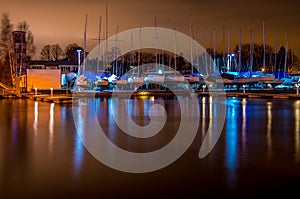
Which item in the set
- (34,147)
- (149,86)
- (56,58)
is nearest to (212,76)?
(149,86)

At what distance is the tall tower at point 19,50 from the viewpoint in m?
62.0

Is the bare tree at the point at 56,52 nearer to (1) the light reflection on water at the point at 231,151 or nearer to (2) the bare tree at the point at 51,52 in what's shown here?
(2) the bare tree at the point at 51,52

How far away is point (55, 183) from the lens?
21.1ft

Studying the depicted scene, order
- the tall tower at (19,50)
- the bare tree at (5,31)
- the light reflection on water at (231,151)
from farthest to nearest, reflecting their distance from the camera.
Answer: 1. the tall tower at (19,50)
2. the bare tree at (5,31)
3. the light reflection on water at (231,151)

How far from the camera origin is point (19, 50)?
68625mm

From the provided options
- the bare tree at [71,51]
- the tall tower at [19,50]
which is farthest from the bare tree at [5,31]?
the bare tree at [71,51]

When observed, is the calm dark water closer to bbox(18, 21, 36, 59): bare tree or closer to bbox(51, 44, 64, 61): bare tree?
bbox(18, 21, 36, 59): bare tree

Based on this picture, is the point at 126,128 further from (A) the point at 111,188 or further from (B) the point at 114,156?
(A) the point at 111,188

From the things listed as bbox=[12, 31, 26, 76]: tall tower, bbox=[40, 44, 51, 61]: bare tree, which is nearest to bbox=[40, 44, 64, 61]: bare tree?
bbox=[40, 44, 51, 61]: bare tree

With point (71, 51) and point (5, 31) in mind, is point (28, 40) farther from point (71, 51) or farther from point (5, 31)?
point (71, 51)

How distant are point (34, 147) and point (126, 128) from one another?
4486mm

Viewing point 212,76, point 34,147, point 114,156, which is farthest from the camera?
point 212,76

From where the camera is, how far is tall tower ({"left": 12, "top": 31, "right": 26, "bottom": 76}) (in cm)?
6203

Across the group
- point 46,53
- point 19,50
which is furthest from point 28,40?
point 46,53
